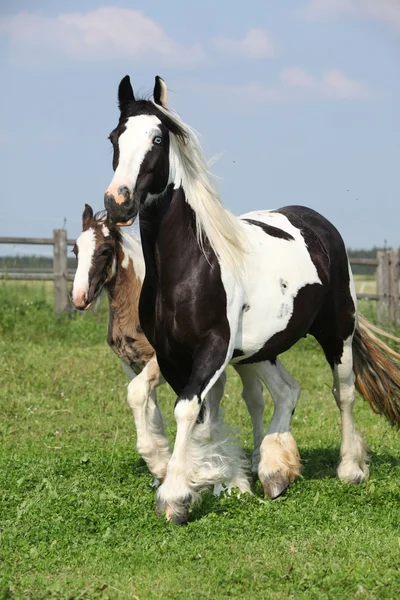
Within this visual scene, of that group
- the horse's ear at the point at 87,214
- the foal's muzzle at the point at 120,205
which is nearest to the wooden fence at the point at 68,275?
the horse's ear at the point at 87,214

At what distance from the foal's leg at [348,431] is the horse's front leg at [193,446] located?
5.33 feet

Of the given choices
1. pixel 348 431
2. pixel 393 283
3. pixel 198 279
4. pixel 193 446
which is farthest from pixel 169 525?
pixel 393 283

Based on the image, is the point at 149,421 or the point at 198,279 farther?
the point at 149,421

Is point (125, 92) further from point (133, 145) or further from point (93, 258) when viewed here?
→ point (93, 258)

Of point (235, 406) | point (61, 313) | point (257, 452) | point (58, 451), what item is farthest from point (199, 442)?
point (61, 313)

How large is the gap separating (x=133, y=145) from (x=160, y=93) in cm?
49

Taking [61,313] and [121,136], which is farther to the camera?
[61,313]

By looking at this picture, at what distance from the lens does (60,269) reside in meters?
16.4

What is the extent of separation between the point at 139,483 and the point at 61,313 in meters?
8.90

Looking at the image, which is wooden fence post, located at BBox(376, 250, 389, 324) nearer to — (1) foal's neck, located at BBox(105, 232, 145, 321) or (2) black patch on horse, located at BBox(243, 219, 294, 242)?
(1) foal's neck, located at BBox(105, 232, 145, 321)

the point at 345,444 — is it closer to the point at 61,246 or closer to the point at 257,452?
the point at 257,452

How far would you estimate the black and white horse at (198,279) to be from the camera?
526cm

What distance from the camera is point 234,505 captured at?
5.77m

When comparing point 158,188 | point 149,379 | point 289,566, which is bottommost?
point 289,566
